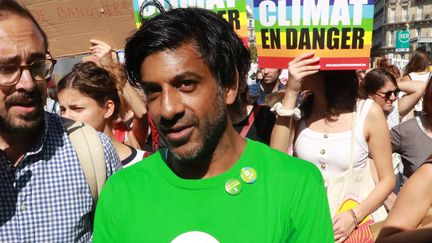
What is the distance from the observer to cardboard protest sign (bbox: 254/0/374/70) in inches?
108

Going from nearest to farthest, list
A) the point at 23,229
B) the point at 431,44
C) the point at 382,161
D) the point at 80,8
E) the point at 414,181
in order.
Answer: the point at 23,229 < the point at 414,181 < the point at 382,161 < the point at 80,8 < the point at 431,44

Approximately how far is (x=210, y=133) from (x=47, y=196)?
775mm

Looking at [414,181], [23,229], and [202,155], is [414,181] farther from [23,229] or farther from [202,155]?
[23,229]

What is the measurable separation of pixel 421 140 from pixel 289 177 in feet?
7.64

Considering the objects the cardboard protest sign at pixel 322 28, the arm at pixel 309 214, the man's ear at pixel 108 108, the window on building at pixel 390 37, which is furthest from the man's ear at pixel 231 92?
the window on building at pixel 390 37

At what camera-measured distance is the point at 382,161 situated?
2.82 m

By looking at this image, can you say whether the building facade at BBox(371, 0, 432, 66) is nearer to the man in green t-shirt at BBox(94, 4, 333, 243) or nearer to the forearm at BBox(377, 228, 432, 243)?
the forearm at BBox(377, 228, 432, 243)

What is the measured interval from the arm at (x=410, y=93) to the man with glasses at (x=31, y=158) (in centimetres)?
423


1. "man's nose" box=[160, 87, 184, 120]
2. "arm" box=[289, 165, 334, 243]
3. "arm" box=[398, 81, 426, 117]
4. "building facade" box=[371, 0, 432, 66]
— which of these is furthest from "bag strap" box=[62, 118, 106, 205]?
"building facade" box=[371, 0, 432, 66]

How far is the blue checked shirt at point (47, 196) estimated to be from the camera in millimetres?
1902

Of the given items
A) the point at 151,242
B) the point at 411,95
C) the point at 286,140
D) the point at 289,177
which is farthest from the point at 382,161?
the point at 411,95

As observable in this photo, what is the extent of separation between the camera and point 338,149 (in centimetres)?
288

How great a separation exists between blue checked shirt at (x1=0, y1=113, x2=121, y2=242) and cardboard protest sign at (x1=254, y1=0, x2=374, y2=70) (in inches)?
54.9

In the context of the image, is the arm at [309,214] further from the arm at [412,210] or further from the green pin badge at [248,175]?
the arm at [412,210]
